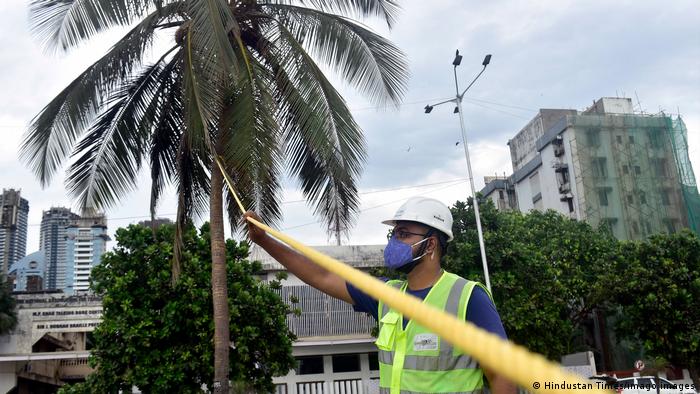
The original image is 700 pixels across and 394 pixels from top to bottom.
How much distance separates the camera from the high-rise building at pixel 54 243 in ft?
275

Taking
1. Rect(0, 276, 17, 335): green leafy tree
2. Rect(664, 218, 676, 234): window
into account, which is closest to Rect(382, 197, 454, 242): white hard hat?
Rect(0, 276, 17, 335): green leafy tree

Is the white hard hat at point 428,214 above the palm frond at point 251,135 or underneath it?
underneath

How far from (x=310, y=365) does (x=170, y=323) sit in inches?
521

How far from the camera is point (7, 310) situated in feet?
93.8

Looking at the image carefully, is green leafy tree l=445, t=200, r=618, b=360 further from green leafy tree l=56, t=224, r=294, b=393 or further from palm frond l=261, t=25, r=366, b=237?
palm frond l=261, t=25, r=366, b=237

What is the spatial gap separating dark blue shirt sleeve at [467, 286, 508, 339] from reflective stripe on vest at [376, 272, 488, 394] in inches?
1.6

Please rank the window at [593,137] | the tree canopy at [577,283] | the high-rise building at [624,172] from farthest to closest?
the window at [593,137] → the high-rise building at [624,172] → the tree canopy at [577,283]

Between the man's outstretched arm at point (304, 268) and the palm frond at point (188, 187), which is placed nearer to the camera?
the man's outstretched arm at point (304, 268)

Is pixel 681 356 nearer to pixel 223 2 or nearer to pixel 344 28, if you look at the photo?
pixel 344 28

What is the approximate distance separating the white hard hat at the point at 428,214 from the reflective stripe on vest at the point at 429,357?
0.34 m

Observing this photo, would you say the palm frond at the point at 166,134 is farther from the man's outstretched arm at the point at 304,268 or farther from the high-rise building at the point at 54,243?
the high-rise building at the point at 54,243

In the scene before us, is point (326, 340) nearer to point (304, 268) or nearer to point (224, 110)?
point (224, 110)

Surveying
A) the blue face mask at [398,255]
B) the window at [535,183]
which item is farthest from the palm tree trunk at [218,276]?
the window at [535,183]

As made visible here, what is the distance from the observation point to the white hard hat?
11.1ft
